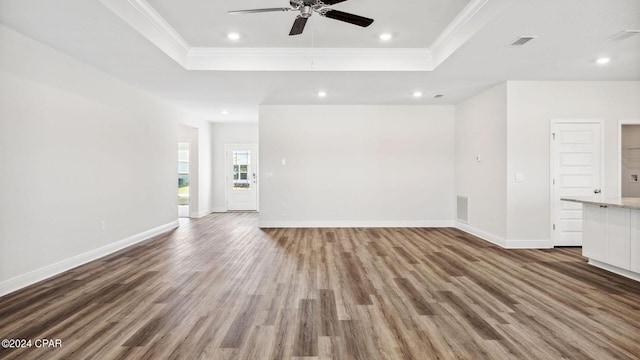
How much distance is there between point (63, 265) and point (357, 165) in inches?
208

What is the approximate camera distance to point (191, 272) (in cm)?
370

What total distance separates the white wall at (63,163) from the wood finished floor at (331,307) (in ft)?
1.24

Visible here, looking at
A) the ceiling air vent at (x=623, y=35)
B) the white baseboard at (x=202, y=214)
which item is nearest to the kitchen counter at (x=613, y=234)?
the ceiling air vent at (x=623, y=35)

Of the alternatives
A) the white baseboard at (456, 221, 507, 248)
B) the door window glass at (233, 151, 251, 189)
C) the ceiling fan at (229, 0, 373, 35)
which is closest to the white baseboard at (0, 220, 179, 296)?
the ceiling fan at (229, 0, 373, 35)

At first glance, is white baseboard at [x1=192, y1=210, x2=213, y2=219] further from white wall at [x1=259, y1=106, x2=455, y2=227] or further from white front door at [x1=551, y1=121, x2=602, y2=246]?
white front door at [x1=551, y1=121, x2=602, y2=246]

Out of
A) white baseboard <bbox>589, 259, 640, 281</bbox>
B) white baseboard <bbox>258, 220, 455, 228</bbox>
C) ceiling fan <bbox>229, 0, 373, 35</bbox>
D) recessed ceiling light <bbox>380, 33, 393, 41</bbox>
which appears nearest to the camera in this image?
ceiling fan <bbox>229, 0, 373, 35</bbox>

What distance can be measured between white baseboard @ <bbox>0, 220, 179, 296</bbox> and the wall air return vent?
6.39 meters

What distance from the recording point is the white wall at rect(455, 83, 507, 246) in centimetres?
503

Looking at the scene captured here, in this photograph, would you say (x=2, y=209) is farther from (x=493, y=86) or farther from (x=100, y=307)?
(x=493, y=86)

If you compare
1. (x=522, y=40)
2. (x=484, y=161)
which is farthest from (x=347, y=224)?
(x=522, y=40)

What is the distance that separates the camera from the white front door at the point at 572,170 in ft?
16.0

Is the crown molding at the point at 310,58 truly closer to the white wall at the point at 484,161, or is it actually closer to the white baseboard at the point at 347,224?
the white wall at the point at 484,161

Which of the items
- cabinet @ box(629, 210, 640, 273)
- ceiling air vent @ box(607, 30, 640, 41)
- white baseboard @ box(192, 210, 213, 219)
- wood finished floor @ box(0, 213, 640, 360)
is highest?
ceiling air vent @ box(607, 30, 640, 41)

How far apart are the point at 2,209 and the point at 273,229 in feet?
13.9
